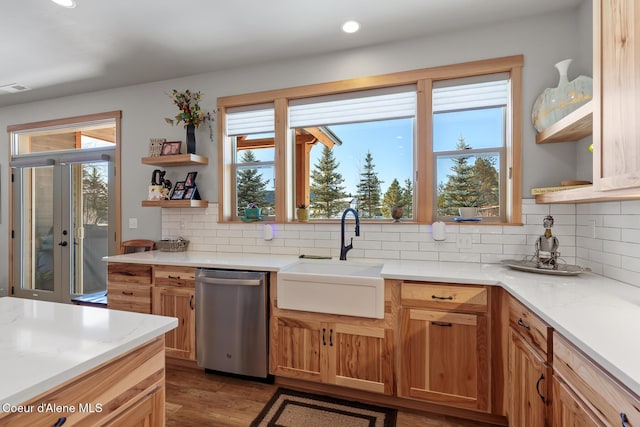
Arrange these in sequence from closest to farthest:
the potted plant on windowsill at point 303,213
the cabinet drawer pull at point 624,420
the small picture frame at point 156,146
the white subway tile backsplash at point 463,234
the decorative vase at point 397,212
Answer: the cabinet drawer pull at point 624,420, the white subway tile backsplash at point 463,234, the decorative vase at point 397,212, the potted plant on windowsill at point 303,213, the small picture frame at point 156,146

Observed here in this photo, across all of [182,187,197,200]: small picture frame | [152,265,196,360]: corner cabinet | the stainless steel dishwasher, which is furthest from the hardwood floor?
[182,187,197,200]: small picture frame

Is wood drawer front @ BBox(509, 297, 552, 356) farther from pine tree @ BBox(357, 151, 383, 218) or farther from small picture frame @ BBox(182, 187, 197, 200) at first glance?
small picture frame @ BBox(182, 187, 197, 200)

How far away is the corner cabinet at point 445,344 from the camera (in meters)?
1.84

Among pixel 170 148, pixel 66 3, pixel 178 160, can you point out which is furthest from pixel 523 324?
pixel 66 3

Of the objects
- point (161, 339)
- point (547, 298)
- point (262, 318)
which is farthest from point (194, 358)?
point (547, 298)

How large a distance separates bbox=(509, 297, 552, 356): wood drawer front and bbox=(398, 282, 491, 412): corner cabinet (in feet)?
0.62

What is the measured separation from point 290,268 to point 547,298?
5.31 ft

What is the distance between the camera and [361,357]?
6.68 feet

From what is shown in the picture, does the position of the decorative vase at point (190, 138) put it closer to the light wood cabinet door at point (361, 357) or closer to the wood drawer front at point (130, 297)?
the wood drawer front at point (130, 297)

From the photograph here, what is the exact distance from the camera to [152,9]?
7.07 ft

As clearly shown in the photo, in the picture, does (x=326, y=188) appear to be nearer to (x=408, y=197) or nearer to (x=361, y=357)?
(x=408, y=197)

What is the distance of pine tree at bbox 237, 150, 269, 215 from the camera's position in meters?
3.12

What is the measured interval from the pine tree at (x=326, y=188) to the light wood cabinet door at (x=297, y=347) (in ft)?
3.64

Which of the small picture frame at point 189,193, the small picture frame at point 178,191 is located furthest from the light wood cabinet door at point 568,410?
the small picture frame at point 178,191
